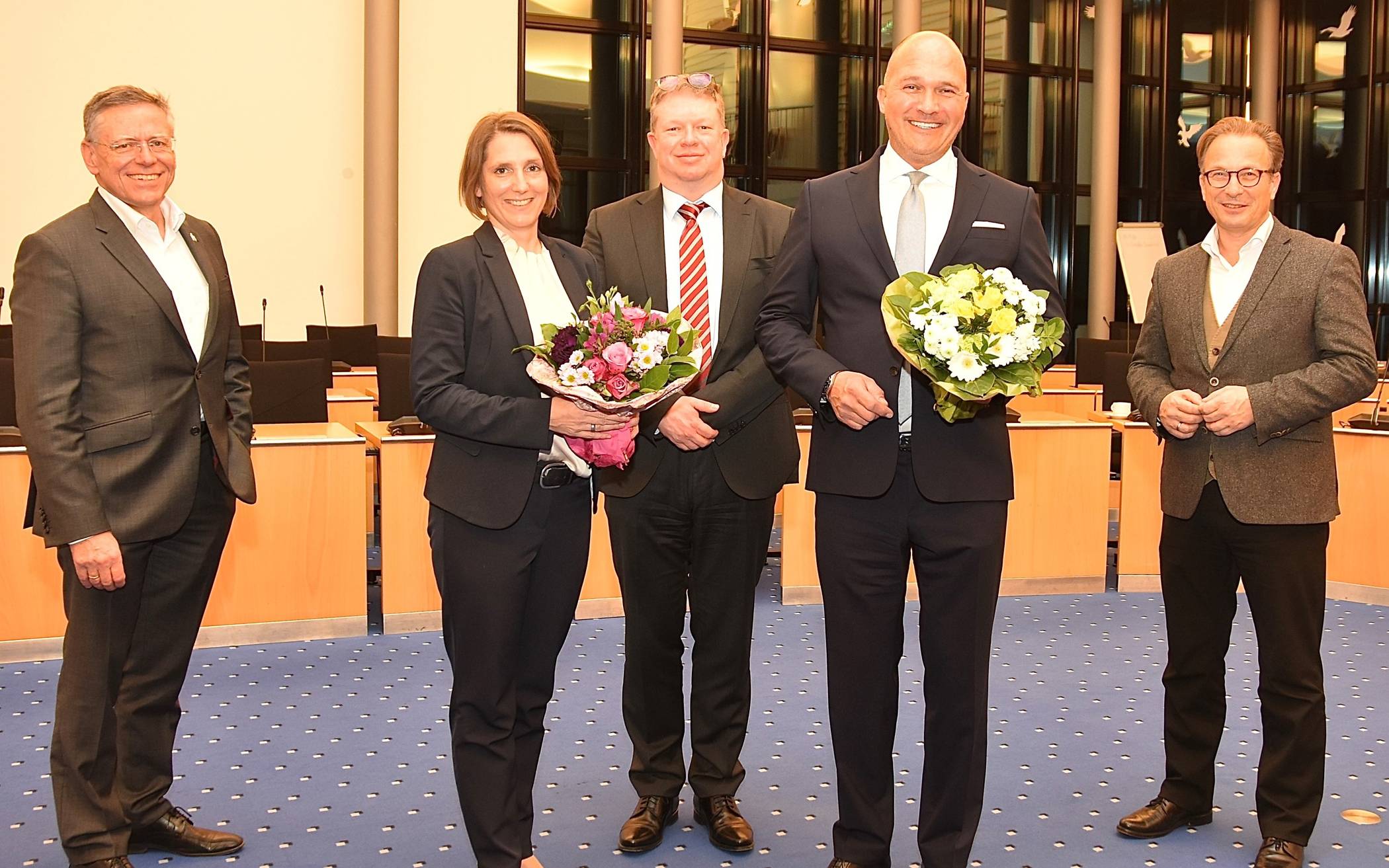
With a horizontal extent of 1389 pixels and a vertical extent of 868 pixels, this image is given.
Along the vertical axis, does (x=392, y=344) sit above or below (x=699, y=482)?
above

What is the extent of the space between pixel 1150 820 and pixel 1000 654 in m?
1.79

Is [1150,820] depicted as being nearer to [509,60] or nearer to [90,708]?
[90,708]

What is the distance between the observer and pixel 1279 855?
3117 millimetres

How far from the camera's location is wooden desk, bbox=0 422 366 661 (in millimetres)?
5113

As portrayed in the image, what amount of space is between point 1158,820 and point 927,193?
1.77m

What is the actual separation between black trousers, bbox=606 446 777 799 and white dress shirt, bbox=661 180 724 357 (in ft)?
1.27

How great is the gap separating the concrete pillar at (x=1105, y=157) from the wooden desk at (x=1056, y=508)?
32.4 ft

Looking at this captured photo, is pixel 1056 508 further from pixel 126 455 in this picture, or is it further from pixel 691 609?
pixel 126 455

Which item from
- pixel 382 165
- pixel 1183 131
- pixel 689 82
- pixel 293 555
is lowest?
pixel 293 555

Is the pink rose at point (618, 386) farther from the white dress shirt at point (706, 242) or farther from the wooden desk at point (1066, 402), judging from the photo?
the wooden desk at point (1066, 402)

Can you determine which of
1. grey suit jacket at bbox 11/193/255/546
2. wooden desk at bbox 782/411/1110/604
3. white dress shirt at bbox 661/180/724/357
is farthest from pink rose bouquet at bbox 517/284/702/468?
wooden desk at bbox 782/411/1110/604

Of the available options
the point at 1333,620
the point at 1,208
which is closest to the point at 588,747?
the point at 1333,620

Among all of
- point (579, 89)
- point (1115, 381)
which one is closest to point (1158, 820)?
point (1115, 381)

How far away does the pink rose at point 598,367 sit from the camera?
2494 mm
